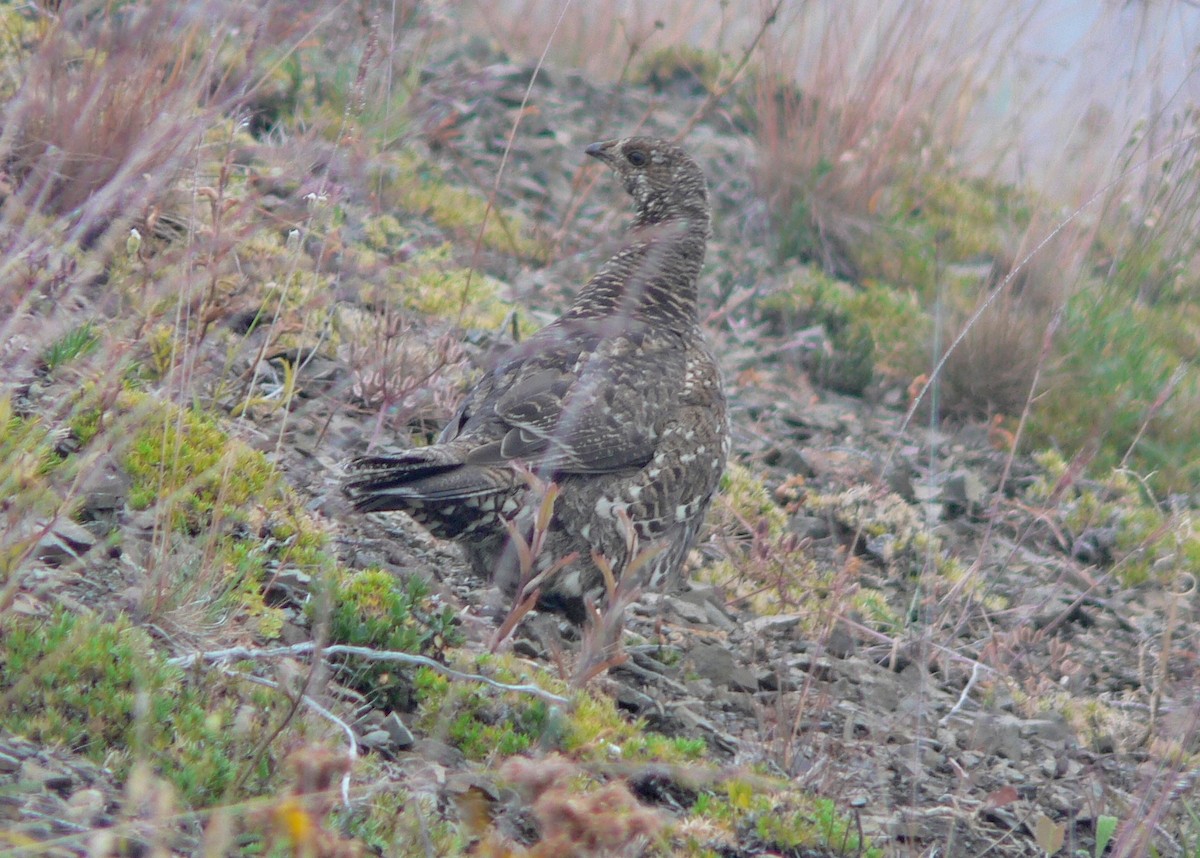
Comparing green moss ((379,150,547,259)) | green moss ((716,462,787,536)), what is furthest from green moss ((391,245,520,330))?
green moss ((716,462,787,536))

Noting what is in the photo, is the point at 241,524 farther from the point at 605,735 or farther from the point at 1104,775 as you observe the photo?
the point at 1104,775

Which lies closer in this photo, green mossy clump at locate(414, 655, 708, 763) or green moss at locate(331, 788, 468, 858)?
green moss at locate(331, 788, 468, 858)

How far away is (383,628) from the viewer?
3537 mm

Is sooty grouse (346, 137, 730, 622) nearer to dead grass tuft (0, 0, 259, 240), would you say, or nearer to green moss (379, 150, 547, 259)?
dead grass tuft (0, 0, 259, 240)

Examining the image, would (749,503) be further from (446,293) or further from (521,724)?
(521,724)

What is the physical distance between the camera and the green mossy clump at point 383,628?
343 centimetres

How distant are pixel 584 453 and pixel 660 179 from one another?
1775mm

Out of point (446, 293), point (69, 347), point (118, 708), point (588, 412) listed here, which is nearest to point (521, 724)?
point (118, 708)

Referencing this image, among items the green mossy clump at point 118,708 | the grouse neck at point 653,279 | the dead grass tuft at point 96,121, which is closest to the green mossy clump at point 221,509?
the green mossy clump at point 118,708

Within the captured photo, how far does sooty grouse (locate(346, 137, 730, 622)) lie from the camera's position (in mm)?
3889

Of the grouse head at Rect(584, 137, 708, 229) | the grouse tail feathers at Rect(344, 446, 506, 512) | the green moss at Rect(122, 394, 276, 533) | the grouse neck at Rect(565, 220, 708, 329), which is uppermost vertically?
the grouse head at Rect(584, 137, 708, 229)

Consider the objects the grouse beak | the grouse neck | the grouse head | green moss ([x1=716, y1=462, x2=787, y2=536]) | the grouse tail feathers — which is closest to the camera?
the grouse tail feathers

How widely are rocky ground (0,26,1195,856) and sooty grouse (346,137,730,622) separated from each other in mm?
304

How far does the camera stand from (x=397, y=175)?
7.12 meters
